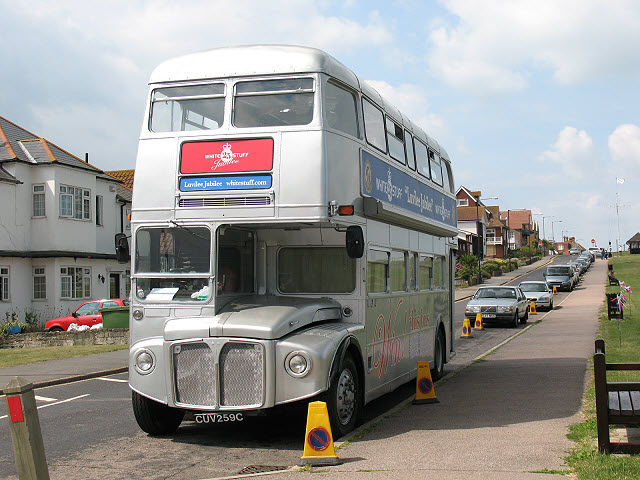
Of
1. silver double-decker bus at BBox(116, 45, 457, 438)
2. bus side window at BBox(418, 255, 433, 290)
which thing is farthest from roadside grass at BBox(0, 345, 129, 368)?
silver double-decker bus at BBox(116, 45, 457, 438)

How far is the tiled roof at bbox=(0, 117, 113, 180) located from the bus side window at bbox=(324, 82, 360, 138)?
27293 mm

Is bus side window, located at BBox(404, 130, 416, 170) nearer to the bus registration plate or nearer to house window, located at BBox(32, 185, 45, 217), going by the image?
the bus registration plate

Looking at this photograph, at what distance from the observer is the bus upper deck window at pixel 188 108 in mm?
9156

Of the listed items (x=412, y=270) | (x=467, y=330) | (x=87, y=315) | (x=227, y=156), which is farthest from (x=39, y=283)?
(x=227, y=156)

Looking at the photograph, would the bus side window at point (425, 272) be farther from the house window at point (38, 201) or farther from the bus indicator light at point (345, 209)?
the house window at point (38, 201)

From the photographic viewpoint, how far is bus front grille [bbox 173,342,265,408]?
26.9 feet

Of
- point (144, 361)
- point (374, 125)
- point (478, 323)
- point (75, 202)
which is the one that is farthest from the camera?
point (75, 202)

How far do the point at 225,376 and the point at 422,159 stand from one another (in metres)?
7.01

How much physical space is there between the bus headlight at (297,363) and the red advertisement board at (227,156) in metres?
2.14

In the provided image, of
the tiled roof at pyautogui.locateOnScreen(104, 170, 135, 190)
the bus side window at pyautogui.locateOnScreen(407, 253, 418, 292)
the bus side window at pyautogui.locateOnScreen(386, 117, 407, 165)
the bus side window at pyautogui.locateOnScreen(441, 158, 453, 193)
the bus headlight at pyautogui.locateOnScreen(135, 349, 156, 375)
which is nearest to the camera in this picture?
the bus headlight at pyautogui.locateOnScreen(135, 349, 156, 375)

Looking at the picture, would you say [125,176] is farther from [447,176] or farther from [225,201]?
[225,201]

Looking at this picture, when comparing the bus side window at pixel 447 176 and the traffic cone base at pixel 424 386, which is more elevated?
the bus side window at pixel 447 176

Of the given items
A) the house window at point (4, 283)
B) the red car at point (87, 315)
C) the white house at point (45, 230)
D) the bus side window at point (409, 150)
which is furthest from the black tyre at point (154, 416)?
the house window at point (4, 283)

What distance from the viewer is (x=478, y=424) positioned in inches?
363
